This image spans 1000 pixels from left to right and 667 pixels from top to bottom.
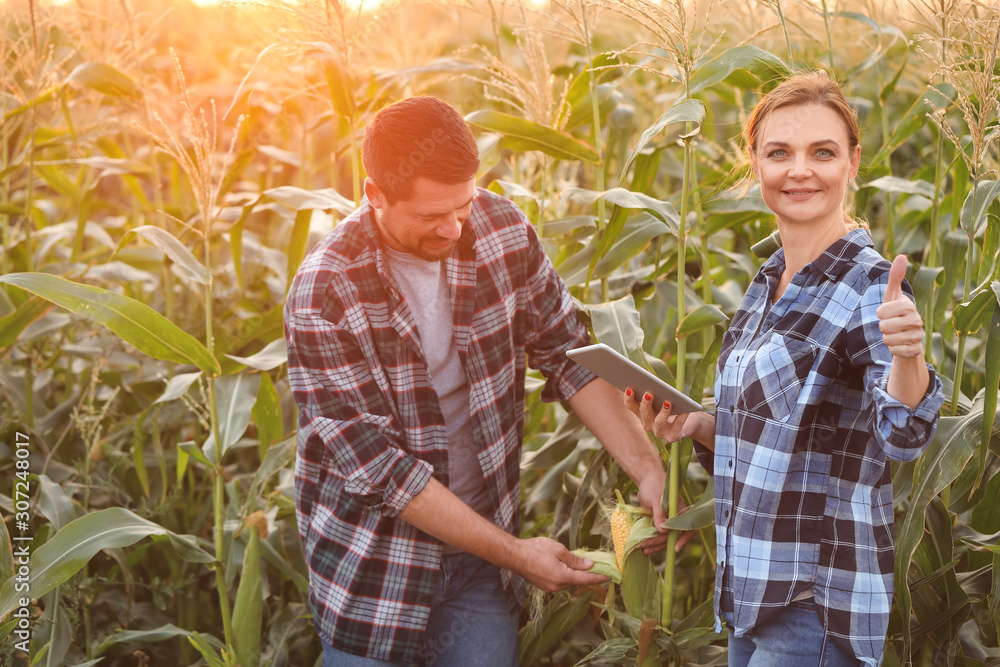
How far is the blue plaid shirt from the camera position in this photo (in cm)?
143

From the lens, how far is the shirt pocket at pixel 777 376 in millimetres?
1457

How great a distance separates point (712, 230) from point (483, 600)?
1.36 meters

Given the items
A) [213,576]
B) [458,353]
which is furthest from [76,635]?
[458,353]

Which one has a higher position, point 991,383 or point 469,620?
point 991,383

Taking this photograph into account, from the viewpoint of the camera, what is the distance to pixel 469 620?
2164 mm

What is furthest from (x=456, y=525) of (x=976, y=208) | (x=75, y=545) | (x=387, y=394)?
(x=976, y=208)

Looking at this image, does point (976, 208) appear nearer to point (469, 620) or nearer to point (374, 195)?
point (374, 195)

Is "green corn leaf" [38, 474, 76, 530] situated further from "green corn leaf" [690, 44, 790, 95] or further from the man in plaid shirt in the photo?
"green corn leaf" [690, 44, 790, 95]

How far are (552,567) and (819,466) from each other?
73 centimetres

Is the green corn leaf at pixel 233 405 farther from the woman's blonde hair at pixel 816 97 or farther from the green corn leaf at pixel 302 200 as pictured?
the woman's blonde hair at pixel 816 97

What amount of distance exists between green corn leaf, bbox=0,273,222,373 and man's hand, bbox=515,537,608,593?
1017 mm

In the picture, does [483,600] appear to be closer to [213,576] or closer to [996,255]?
[213,576]

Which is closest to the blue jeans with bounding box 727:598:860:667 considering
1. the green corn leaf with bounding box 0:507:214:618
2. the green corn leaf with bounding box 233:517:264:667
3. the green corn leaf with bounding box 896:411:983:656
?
the green corn leaf with bounding box 896:411:983:656

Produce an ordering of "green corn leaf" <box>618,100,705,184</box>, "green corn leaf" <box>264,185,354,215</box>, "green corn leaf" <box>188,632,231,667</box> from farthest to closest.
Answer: "green corn leaf" <box>264,185,354,215</box>, "green corn leaf" <box>188,632,231,667</box>, "green corn leaf" <box>618,100,705,184</box>
